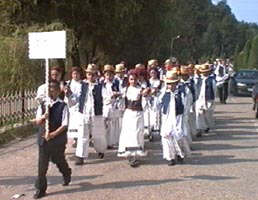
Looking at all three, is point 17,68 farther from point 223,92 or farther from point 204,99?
point 223,92

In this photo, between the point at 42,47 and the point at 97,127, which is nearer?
the point at 42,47

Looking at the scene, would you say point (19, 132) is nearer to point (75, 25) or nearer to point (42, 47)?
point (42, 47)

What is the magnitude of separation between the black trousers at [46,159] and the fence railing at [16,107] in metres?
7.33

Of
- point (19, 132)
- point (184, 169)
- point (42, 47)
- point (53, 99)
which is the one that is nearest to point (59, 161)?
point (53, 99)

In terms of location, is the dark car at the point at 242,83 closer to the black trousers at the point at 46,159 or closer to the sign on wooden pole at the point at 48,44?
the sign on wooden pole at the point at 48,44

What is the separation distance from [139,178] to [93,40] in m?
22.9

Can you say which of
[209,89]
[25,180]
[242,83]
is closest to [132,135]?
[25,180]

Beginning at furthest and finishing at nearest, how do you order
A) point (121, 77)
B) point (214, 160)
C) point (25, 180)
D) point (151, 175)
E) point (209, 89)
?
point (209, 89), point (121, 77), point (214, 160), point (151, 175), point (25, 180)

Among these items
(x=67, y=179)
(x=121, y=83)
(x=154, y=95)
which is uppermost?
(x=121, y=83)

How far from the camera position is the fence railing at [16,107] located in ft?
56.6

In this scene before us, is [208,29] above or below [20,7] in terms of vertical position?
above

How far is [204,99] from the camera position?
17266mm

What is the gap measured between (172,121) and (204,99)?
17.0ft

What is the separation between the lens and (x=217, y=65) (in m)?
28.5
